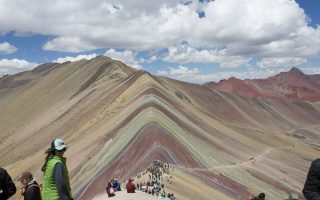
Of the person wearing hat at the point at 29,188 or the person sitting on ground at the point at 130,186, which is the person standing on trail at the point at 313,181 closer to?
the person wearing hat at the point at 29,188

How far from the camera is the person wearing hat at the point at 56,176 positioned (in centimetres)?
797

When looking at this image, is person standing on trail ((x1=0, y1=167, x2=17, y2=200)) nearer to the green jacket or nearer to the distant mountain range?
the green jacket

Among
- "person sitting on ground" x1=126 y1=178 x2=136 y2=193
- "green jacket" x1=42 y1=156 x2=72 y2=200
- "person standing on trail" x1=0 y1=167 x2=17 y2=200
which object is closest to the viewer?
"person standing on trail" x1=0 y1=167 x2=17 y2=200

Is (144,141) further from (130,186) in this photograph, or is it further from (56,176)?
(56,176)

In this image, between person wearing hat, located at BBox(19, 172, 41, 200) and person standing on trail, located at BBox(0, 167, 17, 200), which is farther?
person wearing hat, located at BBox(19, 172, 41, 200)

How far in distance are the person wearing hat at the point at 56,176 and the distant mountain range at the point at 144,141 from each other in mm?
23671

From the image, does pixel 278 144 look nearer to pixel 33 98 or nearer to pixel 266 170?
pixel 266 170

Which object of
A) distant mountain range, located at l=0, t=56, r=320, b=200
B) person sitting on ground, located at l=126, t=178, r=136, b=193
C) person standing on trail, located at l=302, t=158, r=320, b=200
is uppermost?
distant mountain range, located at l=0, t=56, r=320, b=200

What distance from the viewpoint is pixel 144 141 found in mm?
46562

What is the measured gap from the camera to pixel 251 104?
5910 inches

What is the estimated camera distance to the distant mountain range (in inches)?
1672

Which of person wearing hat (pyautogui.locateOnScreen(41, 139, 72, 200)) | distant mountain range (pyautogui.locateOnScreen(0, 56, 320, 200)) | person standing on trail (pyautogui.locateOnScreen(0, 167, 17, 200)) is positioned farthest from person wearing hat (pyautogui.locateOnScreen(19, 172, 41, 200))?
distant mountain range (pyautogui.locateOnScreen(0, 56, 320, 200))

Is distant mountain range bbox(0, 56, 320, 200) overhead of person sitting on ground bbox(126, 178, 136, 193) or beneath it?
overhead

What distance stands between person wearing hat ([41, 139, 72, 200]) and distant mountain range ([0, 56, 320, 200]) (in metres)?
23.7
